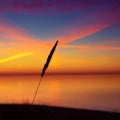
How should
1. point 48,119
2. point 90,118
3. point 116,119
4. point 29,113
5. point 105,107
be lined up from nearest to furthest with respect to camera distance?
point 48,119
point 29,113
point 116,119
point 90,118
point 105,107

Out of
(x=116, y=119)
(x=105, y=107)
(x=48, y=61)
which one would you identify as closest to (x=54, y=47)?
(x=48, y=61)

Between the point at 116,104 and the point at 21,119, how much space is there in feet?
87.8

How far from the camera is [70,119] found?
5.73 metres

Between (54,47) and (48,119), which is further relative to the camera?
(48,119)

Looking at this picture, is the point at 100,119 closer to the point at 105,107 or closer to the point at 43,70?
the point at 43,70

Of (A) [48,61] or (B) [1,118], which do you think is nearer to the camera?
(A) [48,61]

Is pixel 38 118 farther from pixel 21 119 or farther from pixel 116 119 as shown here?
pixel 116 119

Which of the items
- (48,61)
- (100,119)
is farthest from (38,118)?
(100,119)

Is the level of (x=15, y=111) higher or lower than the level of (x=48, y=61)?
lower

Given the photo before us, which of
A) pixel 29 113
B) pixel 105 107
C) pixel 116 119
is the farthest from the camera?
pixel 105 107

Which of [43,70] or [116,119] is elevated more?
[43,70]

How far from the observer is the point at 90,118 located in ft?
22.2

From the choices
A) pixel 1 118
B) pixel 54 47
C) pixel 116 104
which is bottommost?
pixel 1 118

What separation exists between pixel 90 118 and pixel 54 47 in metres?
2.38
